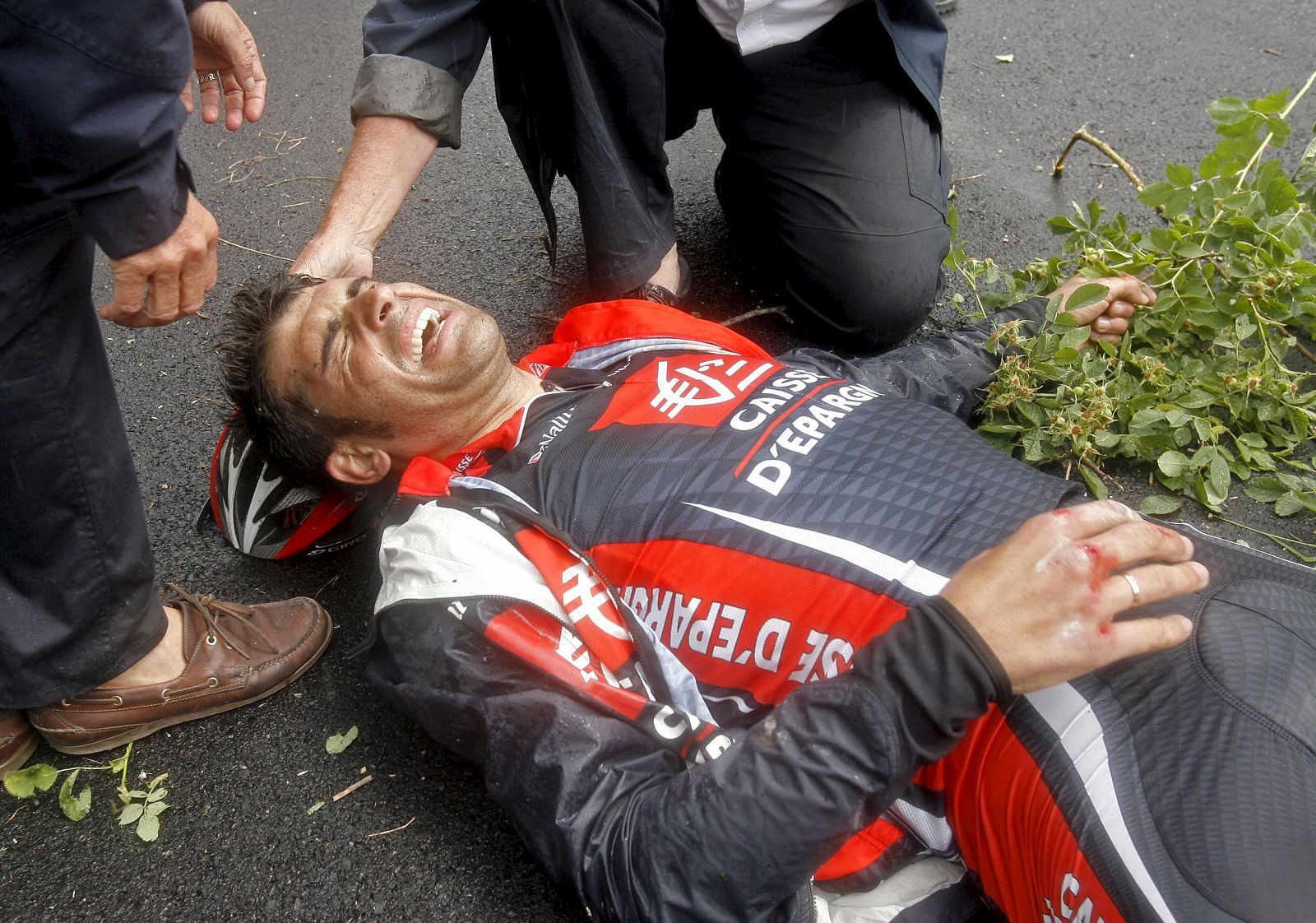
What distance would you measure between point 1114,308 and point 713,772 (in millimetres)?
1677

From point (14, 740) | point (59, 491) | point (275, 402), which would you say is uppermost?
point (59, 491)

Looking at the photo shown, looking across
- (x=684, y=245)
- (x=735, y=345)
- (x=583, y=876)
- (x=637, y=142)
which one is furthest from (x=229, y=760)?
(x=684, y=245)

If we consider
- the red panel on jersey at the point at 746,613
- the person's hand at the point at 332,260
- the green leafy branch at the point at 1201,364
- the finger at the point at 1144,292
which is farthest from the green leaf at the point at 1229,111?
the person's hand at the point at 332,260

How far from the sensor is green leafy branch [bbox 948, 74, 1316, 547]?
224cm

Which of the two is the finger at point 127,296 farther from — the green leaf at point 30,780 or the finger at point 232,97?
the green leaf at point 30,780

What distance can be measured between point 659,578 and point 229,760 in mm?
1090

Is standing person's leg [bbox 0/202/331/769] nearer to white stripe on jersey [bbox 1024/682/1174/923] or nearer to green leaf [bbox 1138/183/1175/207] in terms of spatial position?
white stripe on jersey [bbox 1024/682/1174/923]

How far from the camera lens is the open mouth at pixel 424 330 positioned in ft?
6.49

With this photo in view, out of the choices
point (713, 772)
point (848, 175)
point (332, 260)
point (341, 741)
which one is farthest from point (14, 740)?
point (848, 175)

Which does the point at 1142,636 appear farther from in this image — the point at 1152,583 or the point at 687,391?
the point at 687,391

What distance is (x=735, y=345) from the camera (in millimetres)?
2229

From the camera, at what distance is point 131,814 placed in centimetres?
197

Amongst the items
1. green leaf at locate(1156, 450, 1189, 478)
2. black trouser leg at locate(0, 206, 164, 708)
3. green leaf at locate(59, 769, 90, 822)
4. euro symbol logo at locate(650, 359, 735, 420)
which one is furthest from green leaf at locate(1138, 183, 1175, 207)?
green leaf at locate(59, 769, 90, 822)

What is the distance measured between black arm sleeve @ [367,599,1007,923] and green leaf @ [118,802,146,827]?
2.70 ft
